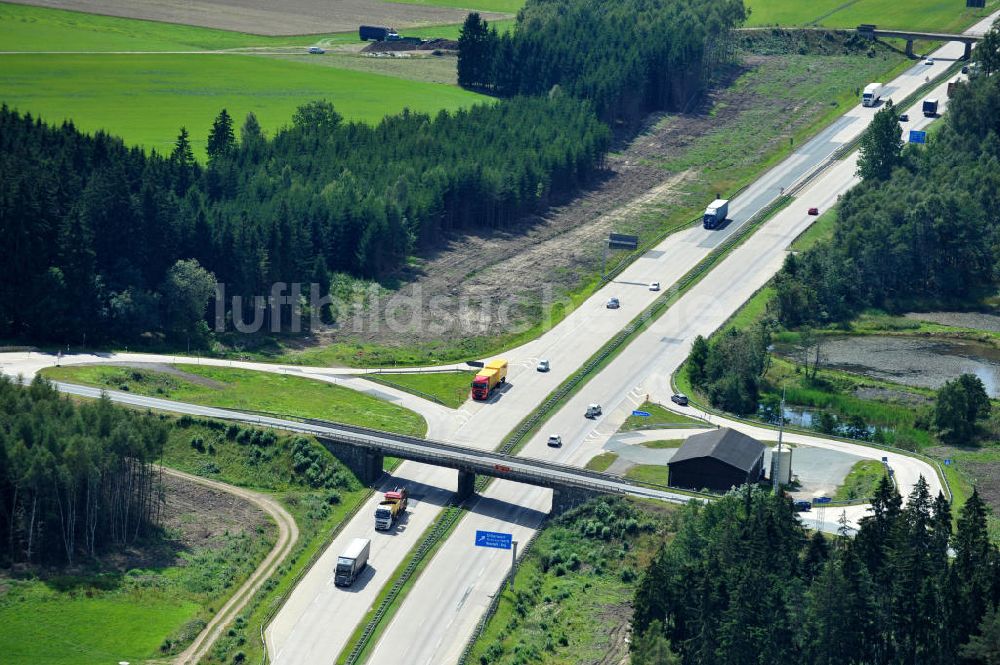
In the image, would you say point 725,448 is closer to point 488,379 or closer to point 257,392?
point 488,379

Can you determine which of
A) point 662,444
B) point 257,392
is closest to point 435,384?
point 257,392

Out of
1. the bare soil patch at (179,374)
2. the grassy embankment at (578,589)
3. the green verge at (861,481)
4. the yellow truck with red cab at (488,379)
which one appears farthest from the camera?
the yellow truck with red cab at (488,379)

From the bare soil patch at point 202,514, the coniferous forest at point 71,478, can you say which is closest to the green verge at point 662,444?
the bare soil patch at point 202,514

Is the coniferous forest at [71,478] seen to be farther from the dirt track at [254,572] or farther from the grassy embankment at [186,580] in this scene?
the dirt track at [254,572]

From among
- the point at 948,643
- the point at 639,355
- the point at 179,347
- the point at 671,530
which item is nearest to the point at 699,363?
the point at 639,355

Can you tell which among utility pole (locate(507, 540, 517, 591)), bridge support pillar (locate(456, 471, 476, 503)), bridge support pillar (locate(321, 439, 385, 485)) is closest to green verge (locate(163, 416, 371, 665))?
bridge support pillar (locate(321, 439, 385, 485))

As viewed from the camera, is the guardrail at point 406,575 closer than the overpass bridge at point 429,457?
Yes
